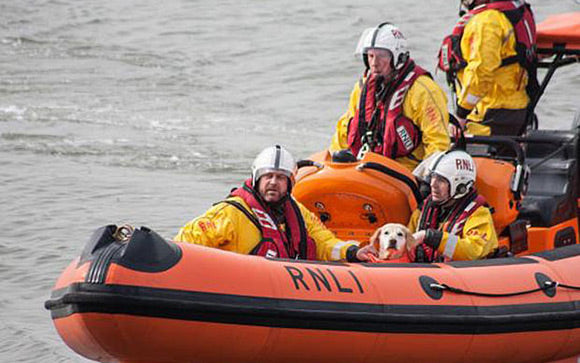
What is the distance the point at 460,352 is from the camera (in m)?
5.14

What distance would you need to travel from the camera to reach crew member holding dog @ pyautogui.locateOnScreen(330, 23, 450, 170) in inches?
243

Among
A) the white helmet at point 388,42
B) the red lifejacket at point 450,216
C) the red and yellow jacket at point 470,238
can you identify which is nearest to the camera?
the red and yellow jacket at point 470,238

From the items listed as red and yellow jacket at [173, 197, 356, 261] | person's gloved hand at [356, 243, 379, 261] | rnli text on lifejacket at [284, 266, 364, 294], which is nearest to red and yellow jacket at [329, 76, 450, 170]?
person's gloved hand at [356, 243, 379, 261]

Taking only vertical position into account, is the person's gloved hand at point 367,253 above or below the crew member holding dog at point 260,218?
below

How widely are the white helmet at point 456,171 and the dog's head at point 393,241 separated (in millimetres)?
339

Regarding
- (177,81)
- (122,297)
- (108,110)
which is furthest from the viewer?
(177,81)

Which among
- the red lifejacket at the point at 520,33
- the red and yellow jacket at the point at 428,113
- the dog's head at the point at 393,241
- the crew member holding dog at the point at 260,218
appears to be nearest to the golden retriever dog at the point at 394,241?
the dog's head at the point at 393,241

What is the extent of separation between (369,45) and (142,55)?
10.2m

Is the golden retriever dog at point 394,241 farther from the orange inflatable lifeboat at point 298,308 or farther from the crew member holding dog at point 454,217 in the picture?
the orange inflatable lifeboat at point 298,308

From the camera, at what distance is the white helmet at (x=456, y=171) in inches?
219

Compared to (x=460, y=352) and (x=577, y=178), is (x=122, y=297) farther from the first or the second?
(x=577, y=178)

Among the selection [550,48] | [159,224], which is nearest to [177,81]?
[159,224]

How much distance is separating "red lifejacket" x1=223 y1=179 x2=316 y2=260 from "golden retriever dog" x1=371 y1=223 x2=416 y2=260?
0.32 m

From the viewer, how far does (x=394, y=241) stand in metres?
5.37
